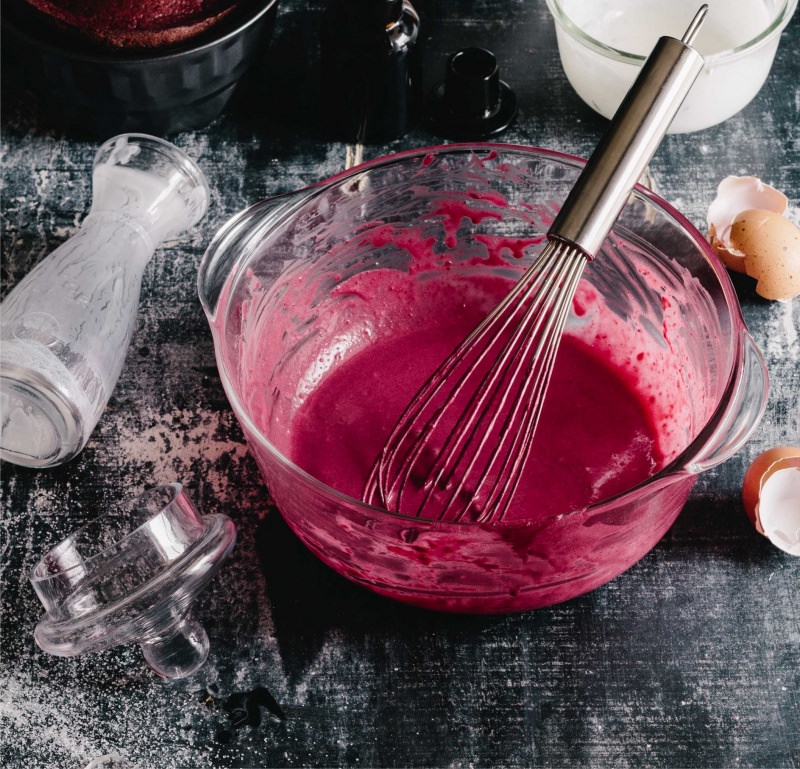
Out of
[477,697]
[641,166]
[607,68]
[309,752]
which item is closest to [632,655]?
[477,697]

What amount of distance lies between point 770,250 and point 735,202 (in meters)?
0.08

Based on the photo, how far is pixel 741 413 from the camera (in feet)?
2.43

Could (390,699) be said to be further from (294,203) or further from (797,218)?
(797,218)

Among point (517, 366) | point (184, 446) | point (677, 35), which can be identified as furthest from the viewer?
point (677, 35)

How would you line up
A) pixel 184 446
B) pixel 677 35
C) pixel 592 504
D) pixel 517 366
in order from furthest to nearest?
pixel 677 35 < pixel 184 446 < pixel 517 366 < pixel 592 504

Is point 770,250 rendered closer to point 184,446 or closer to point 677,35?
point 677,35

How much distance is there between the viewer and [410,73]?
3.56ft

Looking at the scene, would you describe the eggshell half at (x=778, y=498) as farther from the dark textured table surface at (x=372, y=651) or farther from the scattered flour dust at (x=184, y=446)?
the scattered flour dust at (x=184, y=446)

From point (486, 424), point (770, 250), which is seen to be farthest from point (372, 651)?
point (770, 250)

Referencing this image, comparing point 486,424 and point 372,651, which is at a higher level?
point 486,424

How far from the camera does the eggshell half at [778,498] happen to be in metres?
0.87

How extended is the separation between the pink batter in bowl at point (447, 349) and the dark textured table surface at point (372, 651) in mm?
52

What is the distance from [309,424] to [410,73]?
390mm

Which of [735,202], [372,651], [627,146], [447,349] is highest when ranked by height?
[627,146]
